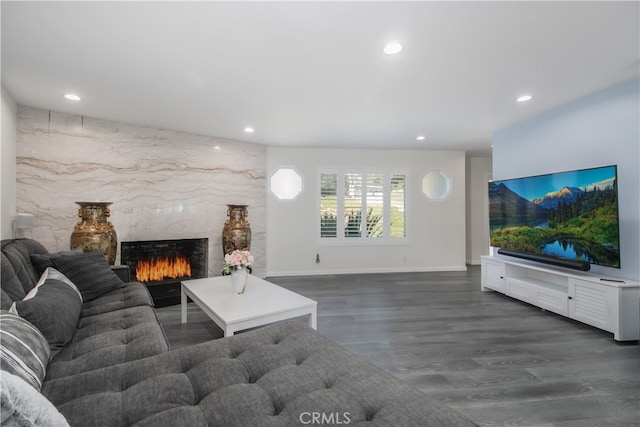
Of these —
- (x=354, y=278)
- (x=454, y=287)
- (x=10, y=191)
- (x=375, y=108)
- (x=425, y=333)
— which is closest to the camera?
(x=425, y=333)

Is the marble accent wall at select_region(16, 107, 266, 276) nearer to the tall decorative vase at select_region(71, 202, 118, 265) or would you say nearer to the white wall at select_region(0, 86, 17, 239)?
the white wall at select_region(0, 86, 17, 239)

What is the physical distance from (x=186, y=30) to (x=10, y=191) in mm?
2842

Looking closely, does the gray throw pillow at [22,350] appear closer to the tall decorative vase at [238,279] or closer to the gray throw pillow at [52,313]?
the gray throw pillow at [52,313]

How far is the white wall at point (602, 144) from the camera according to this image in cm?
305

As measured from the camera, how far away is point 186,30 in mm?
2080

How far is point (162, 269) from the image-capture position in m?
4.34

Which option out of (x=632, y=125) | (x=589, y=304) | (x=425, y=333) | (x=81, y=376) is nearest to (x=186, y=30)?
(x=81, y=376)

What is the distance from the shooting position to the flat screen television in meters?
3.07

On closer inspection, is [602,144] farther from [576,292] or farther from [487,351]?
[487,351]

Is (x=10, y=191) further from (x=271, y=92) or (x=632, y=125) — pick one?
(x=632, y=125)

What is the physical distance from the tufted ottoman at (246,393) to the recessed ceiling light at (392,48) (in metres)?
2.05

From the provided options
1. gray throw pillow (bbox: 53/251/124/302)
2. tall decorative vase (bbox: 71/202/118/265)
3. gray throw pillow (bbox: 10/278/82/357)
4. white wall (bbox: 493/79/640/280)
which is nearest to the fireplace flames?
tall decorative vase (bbox: 71/202/118/265)

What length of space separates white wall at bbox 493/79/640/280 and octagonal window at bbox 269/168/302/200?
3.64m

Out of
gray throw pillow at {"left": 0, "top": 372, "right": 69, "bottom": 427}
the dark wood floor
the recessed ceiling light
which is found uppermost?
the recessed ceiling light
